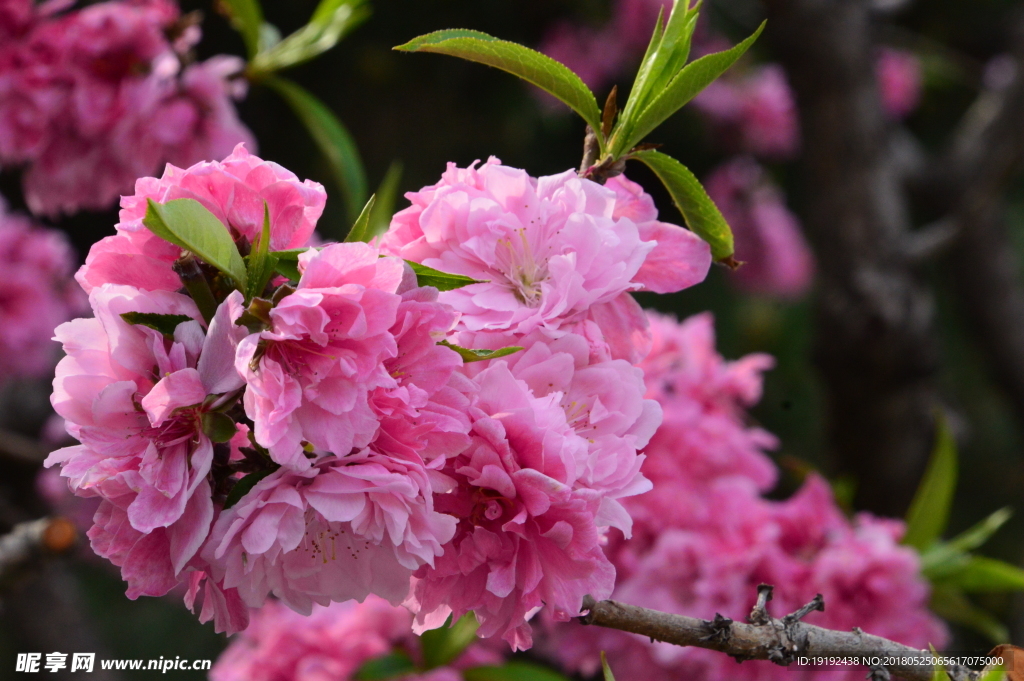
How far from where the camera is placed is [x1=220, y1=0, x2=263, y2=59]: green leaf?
0.81 meters

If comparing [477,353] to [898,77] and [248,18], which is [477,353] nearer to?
[248,18]

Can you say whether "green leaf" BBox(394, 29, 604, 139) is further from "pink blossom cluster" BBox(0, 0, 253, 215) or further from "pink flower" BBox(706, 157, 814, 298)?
"pink flower" BBox(706, 157, 814, 298)

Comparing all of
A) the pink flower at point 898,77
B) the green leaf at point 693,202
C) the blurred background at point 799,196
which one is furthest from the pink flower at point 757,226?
the green leaf at point 693,202

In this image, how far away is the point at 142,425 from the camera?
12.9 inches

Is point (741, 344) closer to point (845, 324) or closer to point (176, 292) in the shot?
point (845, 324)

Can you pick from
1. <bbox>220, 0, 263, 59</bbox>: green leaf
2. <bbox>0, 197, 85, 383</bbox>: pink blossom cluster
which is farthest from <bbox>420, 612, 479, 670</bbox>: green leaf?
<bbox>0, 197, 85, 383</bbox>: pink blossom cluster

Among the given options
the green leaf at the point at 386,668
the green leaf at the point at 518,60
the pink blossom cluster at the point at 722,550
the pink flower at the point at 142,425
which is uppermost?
the green leaf at the point at 518,60

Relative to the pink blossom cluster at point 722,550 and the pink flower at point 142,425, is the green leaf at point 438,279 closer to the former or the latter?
the pink flower at point 142,425

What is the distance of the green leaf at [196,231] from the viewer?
11.7 inches

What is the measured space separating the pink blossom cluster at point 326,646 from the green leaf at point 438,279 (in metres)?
0.52

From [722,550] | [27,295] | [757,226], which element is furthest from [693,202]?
[757,226]

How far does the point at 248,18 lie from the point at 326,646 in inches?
24.4

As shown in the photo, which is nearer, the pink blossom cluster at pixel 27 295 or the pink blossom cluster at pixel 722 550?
the pink blossom cluster at pixel 722 550

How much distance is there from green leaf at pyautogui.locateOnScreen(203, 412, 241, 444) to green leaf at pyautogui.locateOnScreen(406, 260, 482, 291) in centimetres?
9
